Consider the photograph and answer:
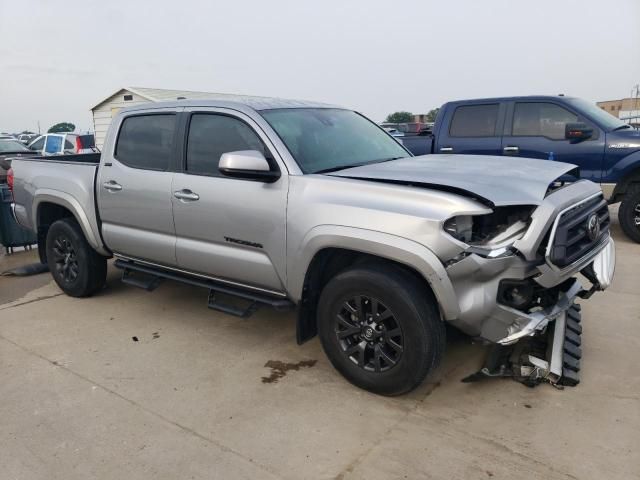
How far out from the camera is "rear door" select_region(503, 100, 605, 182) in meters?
7.11

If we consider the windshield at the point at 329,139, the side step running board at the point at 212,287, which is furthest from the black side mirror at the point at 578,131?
the side step running board at the point at 212,287

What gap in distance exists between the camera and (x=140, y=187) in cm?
449

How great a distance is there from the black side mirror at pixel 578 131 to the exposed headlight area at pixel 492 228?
4406mm

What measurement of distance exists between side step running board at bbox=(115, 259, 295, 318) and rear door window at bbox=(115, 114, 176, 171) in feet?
2.93

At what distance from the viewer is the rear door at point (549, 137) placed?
7.11 m

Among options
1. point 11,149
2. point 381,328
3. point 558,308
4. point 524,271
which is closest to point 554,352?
point 558,308

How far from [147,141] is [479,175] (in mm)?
2781

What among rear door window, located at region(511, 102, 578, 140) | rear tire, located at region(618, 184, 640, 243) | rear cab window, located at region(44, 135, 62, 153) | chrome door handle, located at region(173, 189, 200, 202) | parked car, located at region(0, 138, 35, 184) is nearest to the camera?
chrome door handle, located at region(173, 189, 200, 202)

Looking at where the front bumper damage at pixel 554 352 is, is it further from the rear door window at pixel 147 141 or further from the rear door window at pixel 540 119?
the rear door window at pixel 540 119

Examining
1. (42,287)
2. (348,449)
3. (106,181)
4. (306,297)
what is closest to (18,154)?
(42,287)

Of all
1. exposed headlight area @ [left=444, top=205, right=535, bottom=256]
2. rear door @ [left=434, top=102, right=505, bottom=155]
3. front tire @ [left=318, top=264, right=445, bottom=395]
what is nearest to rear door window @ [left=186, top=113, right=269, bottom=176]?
front tire @ [left=318, top=264, right=445, bottom=395]

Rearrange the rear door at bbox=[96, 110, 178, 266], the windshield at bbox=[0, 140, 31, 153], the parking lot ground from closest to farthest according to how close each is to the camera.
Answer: the parking lot ground → the rear door at bbox=[96, 110, 178, 266] → the windshield at bbox=[0, 140, 31, 153]

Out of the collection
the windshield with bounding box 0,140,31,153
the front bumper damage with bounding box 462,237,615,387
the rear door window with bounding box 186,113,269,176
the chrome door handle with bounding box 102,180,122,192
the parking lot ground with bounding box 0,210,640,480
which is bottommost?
the parking lot ground with bounding box 0,210,640,480

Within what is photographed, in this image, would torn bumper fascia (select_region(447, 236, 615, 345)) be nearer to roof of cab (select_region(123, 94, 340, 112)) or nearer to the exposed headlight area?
the exposed headlight area
